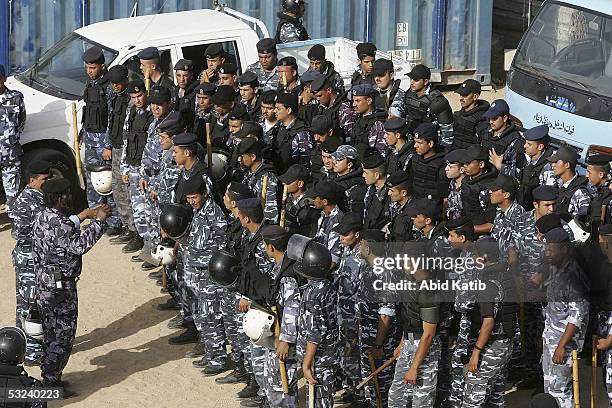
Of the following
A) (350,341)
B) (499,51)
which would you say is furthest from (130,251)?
(499,51)

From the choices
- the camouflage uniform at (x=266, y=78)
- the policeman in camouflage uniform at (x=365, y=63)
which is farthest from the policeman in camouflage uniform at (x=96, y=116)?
the policeman in camouflage uniform at (x=365, y=63)

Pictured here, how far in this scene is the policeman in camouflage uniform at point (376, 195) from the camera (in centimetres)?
1074

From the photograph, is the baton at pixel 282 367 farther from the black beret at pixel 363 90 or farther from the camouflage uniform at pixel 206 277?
the black beret at pixel 363 90

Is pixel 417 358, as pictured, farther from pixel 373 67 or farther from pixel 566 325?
pixel 373 67

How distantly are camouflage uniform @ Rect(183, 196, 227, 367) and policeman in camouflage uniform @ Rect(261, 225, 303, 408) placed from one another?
3.49ft

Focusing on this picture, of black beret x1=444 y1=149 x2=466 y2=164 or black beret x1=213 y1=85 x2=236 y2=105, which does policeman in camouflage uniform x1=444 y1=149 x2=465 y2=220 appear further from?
black beret x1=213 y1=85 x2=236 y2=105

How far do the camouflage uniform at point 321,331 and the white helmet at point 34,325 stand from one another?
236 centimetres

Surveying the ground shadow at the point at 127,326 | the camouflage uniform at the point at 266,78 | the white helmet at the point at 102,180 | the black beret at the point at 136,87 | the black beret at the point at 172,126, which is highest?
the black beret at the point at 136,87

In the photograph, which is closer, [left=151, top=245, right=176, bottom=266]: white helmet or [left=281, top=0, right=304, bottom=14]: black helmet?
[left=151, top=245, right=176, bottom=266]: white helmet

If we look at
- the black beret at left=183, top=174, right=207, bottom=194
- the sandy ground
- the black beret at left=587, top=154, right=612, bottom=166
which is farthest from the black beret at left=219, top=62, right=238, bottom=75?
the black beret at left=587, top=154, right=612, bottom=166

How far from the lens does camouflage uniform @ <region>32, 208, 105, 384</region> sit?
10203 mm

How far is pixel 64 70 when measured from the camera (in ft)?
46.9

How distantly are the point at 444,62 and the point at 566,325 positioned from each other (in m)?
10.6

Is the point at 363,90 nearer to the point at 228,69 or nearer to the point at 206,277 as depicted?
the point at 228,69
